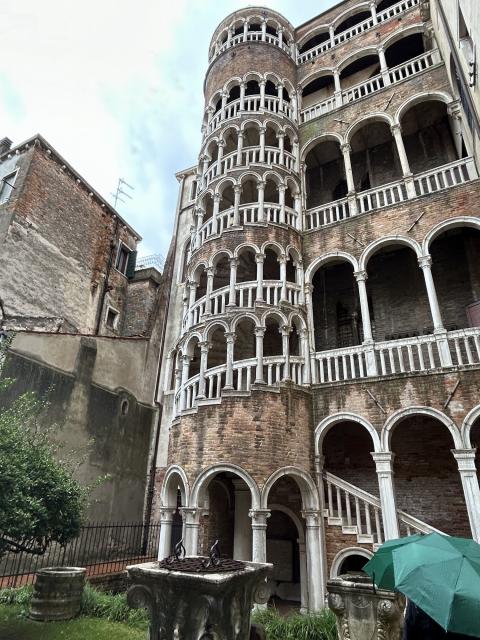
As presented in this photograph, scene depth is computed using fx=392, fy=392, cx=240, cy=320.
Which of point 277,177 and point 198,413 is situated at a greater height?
point 277,177

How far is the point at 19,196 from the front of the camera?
1748 centimetres

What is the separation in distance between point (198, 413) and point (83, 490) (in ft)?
11.4

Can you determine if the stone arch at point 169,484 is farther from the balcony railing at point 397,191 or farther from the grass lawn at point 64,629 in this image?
the balcony railing at point 397,191

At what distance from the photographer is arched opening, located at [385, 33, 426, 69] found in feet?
55.3

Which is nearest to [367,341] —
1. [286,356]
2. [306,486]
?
[286,356]

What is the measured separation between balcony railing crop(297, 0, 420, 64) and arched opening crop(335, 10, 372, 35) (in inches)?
37.3

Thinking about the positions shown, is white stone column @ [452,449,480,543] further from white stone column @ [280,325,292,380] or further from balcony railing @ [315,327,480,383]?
white stone column @ [280,325,292,380]

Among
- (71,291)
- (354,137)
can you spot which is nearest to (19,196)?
(71,291)

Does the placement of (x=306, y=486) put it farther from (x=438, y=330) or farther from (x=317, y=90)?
(x=317, y=90)

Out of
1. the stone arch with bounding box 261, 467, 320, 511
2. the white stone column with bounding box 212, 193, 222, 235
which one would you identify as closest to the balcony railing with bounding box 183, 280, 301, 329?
the white stone column with bounding box 212, 193, 222, 235

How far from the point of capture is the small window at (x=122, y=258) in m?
23.2

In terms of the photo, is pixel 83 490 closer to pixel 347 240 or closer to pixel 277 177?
pixel 347 240

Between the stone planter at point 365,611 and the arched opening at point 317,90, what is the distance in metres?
19.2

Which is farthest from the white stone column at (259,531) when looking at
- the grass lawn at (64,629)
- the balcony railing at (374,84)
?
the balcony railing at (374,84)
